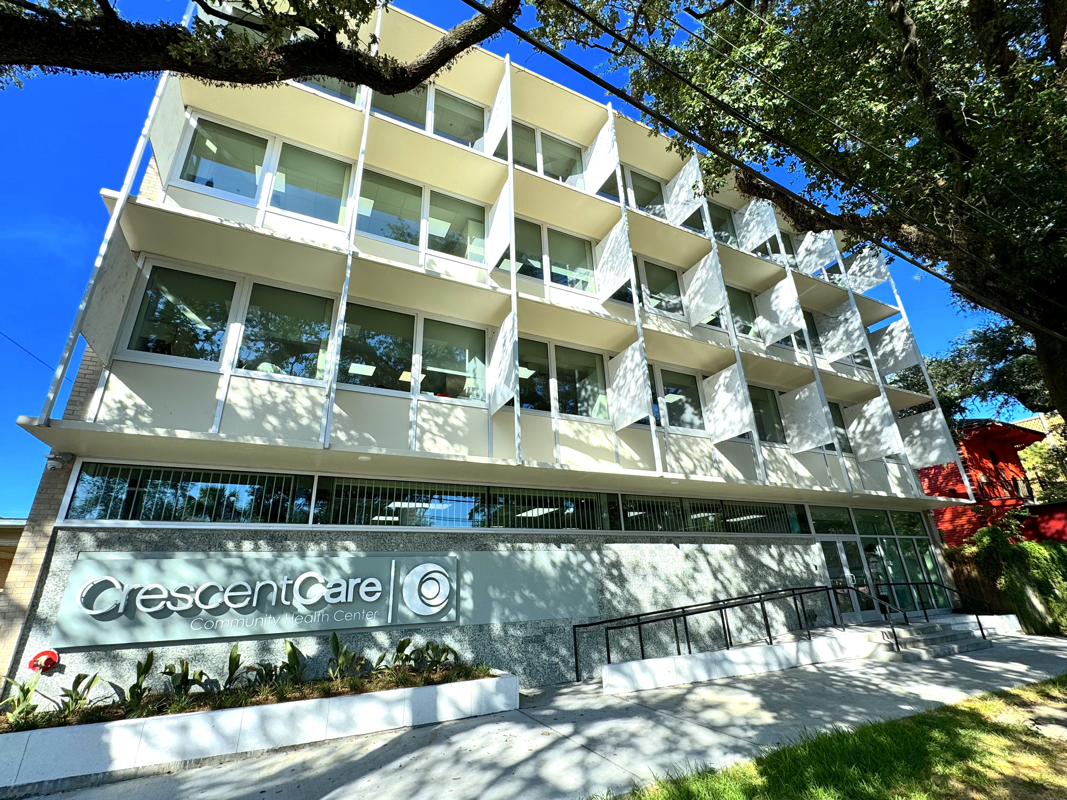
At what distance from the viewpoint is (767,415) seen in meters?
13.4

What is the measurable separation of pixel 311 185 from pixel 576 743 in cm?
1028

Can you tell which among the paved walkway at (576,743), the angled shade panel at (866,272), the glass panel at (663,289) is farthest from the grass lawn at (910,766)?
the angled shade panel at (866,272)

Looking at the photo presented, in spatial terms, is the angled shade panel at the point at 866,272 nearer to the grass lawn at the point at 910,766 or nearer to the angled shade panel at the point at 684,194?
the angled shade panel at the point at 684,194

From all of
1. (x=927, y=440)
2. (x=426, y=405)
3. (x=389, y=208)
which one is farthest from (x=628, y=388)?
(x=927, y=440)

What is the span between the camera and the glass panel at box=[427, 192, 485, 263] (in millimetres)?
10789

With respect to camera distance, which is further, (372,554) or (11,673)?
(372,554)

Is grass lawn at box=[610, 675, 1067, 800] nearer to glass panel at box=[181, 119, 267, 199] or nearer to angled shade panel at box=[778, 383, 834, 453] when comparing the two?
angled shade panel at box=[778, 383, 834, 453]

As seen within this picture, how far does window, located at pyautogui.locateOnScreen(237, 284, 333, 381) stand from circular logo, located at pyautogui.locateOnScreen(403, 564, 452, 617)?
368cm

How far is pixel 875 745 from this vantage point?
15.7 ft

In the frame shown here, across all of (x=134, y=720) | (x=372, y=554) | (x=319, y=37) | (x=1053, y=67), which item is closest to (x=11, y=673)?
(x=134, y=720)

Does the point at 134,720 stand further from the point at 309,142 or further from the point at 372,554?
the point at 309,142

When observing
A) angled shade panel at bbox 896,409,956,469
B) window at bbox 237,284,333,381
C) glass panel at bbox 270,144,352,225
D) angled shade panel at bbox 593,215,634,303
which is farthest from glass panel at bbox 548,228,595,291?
angled shade panel at bbox 896,409,956,469

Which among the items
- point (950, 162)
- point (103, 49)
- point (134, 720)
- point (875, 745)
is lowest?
point (875, 745)

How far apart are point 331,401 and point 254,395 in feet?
4.61
